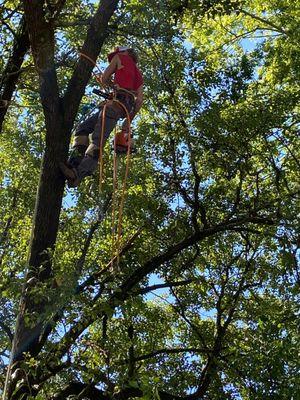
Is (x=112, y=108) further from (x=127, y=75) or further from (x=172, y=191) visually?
(x=172, y=191)

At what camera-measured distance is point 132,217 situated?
9.35 m

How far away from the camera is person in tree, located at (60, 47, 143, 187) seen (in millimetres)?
5902

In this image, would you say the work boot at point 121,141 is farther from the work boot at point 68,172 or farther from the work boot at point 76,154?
the work boot at point 68,172

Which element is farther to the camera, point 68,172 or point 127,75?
point 127,75

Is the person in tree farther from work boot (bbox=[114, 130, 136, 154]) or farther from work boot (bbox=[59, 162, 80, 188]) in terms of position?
work boot (bbox=[59, 162, 80, 188])

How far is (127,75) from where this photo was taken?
6.10 meters

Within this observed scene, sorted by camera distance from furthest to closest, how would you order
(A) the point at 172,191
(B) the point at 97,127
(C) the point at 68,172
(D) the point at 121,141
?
(A) the point at 172,191, (D) the point at 121,141, (B) the point at 97,127, (C) the point at 68,172

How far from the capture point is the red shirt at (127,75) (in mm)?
6059

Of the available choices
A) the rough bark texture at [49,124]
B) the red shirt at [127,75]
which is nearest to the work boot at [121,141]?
the red shirt at [127,75]

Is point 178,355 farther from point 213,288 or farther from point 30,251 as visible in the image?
point 30,251

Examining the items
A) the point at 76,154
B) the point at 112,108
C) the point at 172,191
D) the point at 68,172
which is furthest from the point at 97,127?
the point at 172,191

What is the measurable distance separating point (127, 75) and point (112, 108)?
0.37m

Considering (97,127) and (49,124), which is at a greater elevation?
(97,127)

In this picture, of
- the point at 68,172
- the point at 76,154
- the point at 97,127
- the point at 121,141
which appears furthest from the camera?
the point at 121,141
